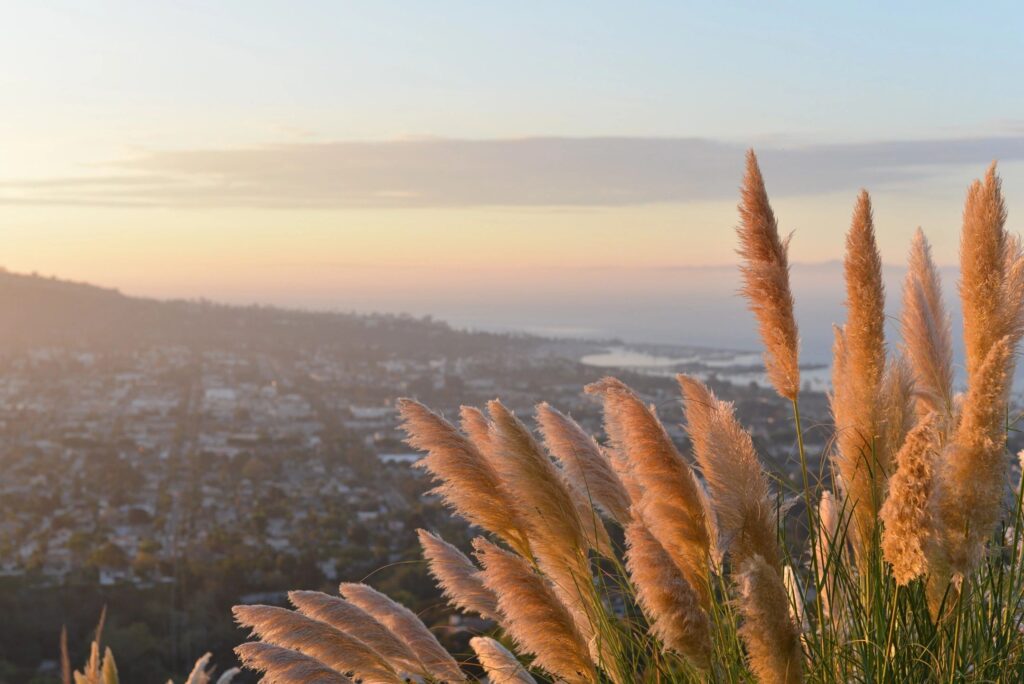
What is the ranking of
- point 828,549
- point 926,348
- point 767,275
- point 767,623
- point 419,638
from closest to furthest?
point 767,623, point 767,275, point 419,638, point 926,348, point 828,549

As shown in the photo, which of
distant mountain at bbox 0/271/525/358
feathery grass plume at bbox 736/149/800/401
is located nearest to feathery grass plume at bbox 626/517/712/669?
feathery grass plume at bbox 736/149/800/401

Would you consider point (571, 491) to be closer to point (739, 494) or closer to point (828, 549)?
point (739, 494)

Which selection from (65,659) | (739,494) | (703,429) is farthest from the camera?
(65,659)

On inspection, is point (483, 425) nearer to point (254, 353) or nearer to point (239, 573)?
point (239, 573)

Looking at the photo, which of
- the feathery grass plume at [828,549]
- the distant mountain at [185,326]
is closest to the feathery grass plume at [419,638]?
the feathery grass plume at [828,549]

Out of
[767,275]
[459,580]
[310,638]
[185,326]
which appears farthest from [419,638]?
[185,326]

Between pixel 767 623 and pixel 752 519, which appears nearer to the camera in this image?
pixel 767 623

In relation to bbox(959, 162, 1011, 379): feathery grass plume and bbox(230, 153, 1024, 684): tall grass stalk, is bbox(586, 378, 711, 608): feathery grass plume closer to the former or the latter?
bbox(230, 153, 1024, 684): tall grass stalk
